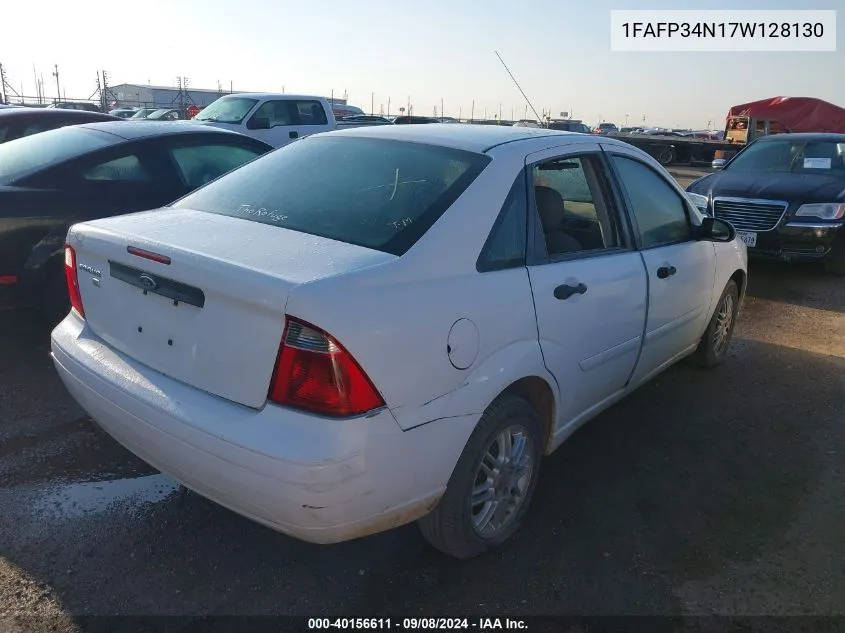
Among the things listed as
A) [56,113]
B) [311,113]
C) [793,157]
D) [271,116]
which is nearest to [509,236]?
[56,113]

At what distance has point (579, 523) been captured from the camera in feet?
9.82

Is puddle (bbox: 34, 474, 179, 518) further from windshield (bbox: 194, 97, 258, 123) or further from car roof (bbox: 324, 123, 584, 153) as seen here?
windshield (bbox: 194, 97, 258, 123)

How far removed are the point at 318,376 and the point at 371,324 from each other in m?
0.22

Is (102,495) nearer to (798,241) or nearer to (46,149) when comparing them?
(46,149)

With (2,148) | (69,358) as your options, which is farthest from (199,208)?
(2,148)

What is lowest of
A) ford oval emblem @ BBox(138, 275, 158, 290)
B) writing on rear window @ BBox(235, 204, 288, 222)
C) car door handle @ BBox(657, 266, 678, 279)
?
car door handle @ BBox(657, 266, 678, 279)

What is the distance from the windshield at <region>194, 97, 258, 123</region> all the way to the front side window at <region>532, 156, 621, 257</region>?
393 inches

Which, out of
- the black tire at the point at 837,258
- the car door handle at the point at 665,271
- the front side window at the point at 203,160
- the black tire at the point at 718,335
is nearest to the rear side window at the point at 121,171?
the front side window at the point at 203,160

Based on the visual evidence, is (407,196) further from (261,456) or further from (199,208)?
(261,456)

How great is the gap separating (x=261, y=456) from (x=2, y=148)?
170 inches

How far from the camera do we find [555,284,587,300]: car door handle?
279 cm

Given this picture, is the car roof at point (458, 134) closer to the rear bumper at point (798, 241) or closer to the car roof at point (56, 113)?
the car roof at point (56, 113)

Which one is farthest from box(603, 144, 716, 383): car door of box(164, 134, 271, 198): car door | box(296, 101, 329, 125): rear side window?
box(296, 101, 329, 125): rear side window

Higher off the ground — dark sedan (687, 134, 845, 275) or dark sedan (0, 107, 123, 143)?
dark sedan (0, 107, 123, 143)
